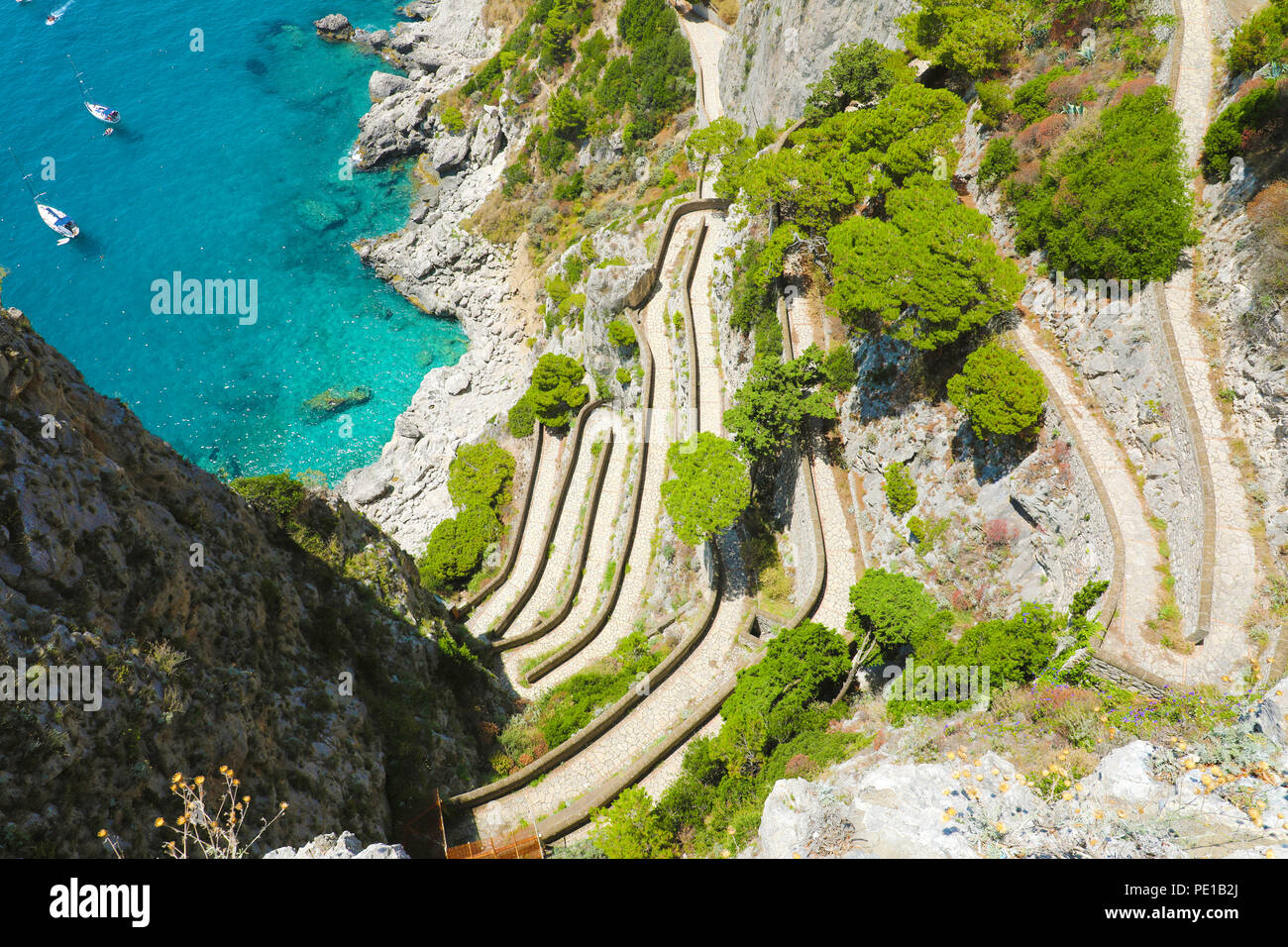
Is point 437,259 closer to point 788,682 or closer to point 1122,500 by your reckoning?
point 788,682

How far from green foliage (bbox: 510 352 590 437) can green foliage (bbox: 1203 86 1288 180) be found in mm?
31759

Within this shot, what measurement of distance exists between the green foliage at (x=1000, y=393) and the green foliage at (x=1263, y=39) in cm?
1419

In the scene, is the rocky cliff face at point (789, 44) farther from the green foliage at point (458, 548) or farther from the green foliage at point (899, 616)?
the green foliage at point (899, 616)

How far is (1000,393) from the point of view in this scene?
24.0 m

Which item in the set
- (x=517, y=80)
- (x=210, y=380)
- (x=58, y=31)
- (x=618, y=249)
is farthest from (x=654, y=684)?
(x=58, y=31)

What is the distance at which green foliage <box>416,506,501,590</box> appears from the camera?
39.7 meters

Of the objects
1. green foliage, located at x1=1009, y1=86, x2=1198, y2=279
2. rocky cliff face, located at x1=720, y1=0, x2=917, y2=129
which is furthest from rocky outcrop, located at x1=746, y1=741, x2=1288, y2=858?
rocky cliff face, located at x1=720, y1=0, x2=917, y2=129

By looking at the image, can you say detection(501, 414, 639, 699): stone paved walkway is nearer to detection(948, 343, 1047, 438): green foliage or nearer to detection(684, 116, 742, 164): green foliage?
detection(948, 343, 1047, 438): green foliage

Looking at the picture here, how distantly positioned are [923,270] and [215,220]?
246 ft

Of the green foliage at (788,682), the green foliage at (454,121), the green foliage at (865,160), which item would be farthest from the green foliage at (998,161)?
the green foliage at (454,121)

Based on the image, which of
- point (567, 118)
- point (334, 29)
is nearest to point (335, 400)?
point (567, 118)

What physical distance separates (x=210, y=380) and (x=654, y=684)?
52.4 meters

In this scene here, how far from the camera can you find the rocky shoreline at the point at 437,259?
167 feet

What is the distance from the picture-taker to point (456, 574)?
A: 39719 mm
